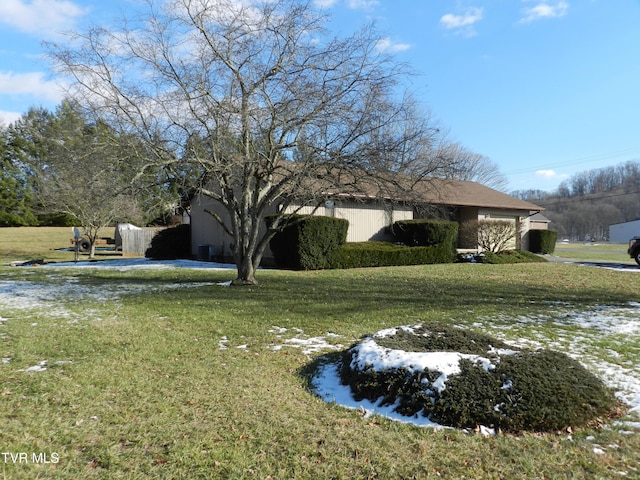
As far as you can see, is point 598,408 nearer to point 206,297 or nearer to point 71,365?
point 71,365

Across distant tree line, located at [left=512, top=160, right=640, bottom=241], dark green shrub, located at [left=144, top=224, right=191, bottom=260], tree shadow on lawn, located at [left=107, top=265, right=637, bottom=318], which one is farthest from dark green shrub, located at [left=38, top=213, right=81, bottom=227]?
distant tree line, located at [left=512, top=160, right=640, bottom=241]

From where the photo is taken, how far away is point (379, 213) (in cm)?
2167

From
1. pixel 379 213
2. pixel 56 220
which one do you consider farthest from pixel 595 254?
pixel 56 220

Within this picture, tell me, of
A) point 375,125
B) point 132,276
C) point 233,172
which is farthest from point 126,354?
point 132,276

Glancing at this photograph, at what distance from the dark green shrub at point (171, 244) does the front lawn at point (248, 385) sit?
13778 mm

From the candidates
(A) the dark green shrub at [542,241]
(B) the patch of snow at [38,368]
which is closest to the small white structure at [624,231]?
(A) the dark green shrub at [542,241]

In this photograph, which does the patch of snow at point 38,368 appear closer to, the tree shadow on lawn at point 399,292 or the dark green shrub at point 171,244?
the tree shadow on lawn at point 399,292

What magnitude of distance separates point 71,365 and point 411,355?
12.9 ft

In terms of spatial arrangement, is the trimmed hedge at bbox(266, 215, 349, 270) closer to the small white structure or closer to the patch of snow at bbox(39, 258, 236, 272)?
the patch of snow at bbox(39, 258, 236, 272)

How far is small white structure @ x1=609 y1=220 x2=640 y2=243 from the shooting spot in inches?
2614

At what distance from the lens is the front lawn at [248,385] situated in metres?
3.00

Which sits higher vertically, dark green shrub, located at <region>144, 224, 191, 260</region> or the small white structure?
the small white structure

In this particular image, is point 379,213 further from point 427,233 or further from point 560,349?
point 560,349

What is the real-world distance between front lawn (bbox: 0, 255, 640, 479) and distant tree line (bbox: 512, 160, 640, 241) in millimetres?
77815
